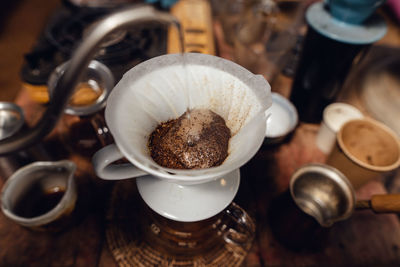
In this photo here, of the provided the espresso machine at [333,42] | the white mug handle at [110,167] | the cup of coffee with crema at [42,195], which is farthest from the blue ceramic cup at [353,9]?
the cup of coffee with crema at [42,195]

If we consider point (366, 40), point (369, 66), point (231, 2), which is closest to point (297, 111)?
point (366, 40)

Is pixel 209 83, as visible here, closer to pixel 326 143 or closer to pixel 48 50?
pixel 326 143

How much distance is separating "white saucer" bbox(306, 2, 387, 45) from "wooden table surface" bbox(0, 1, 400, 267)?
1.67ft

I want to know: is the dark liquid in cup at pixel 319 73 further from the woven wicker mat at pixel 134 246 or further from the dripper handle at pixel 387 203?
the woven wicker mat at pixel 134 246

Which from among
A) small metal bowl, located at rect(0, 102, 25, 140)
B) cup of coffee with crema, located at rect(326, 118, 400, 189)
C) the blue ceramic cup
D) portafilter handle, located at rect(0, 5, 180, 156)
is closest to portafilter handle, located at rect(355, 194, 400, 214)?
cup of coffee with crema, located at rect(326, 118, 400, 189)

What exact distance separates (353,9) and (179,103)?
686mm

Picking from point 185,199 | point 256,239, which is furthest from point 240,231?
point 185,199

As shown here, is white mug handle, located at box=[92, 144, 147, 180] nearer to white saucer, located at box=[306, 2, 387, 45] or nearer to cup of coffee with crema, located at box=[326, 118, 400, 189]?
cup of coffee with crema, located at box=[326, 118, 400, 189]

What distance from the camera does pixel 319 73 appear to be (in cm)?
98

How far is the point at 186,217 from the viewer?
0.61 meters

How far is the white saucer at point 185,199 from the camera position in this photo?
0.62 meters

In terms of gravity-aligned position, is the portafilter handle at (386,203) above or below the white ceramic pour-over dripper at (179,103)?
below

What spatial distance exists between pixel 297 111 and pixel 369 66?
2.23 ft

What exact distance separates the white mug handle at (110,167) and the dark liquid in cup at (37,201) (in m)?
0.38
